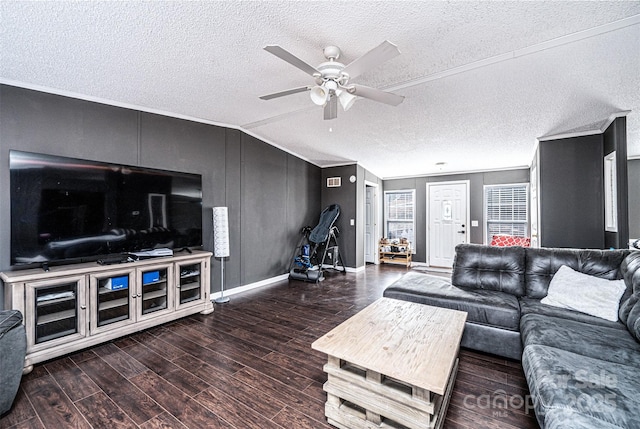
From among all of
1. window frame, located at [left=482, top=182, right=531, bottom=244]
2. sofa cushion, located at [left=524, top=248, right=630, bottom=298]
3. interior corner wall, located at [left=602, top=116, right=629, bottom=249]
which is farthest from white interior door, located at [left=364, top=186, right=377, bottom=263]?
interior corner wall, located at [left=602, top=116, right=629, bottom=249]

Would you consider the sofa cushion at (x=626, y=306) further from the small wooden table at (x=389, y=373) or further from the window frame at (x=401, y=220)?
the window frame at (x=401, y=220)

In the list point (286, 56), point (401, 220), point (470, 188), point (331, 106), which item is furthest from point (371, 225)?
point (286, 56)

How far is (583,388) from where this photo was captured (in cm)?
128

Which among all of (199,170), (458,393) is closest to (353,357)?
(458,393)

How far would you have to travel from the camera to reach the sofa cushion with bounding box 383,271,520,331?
237cm

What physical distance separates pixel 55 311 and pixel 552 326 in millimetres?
4129

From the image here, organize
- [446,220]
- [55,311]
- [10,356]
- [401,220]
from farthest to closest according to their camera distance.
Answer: [401,220], [446,220], [55,311], [10,356]

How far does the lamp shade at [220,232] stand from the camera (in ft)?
12.8

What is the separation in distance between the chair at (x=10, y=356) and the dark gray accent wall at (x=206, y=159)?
3.35 ft

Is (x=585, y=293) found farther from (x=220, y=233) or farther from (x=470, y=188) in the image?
(x=470, y=188)


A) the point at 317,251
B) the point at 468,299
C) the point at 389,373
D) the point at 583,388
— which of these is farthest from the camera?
the point at 317,251

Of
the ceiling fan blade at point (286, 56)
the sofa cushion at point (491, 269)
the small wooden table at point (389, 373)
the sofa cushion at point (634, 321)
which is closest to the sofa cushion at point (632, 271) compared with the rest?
the sofa cushion at point (634, 321)

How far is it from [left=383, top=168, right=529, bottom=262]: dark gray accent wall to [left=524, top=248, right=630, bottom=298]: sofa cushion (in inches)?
150

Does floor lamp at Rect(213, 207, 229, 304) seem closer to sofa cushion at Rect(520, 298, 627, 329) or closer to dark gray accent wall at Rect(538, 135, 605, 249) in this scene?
sofa cushion at Rect(520, 298, 627, 329)
